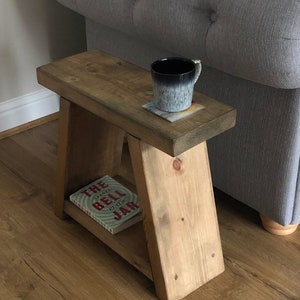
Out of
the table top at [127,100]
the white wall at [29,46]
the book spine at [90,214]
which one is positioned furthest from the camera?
the white wall at [29,46]

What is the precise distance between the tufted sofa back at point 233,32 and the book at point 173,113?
12cm

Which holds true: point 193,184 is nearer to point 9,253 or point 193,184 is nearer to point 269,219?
point 269,219

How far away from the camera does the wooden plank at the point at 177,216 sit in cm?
103

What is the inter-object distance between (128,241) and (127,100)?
1.15 ft

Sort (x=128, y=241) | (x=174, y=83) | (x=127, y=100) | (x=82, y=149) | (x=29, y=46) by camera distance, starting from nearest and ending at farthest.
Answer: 1. (x=174, y=83)
2. (x=127, y=100)
3. (x=128, y=241)
4. (x=82, y=149)
5. (x=29, y=46)

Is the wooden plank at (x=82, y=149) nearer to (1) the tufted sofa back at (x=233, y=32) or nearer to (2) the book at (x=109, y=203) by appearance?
(2) the book at (x=109, y=203)

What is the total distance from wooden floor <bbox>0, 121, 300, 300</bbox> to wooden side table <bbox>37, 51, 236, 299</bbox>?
5cm

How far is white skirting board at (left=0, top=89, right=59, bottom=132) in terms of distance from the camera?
1.75 metres

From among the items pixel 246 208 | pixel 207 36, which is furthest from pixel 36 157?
pixel 207 36

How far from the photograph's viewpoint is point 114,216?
1.25 metres

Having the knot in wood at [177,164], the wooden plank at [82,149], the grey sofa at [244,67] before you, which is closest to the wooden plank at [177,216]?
the knot in wood at [177,164]

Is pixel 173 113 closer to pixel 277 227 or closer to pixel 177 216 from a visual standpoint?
pixel 177 216

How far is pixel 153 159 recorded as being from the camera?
1.03 meters

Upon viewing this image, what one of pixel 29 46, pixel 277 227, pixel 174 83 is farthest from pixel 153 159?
pixel 29 46
